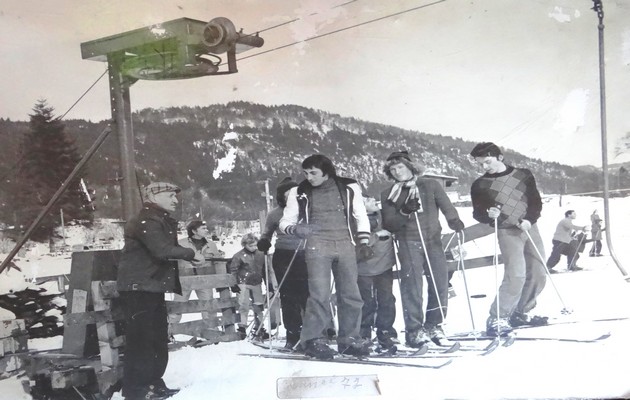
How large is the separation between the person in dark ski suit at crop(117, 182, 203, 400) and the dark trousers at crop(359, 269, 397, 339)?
95 centimetres

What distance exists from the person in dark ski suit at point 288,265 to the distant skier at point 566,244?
1.33 m

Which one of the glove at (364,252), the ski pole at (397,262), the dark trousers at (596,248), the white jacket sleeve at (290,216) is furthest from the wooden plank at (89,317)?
the dark trousers at (596,248)

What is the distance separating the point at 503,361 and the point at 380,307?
684 mm

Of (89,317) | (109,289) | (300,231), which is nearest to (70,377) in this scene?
(89,317)

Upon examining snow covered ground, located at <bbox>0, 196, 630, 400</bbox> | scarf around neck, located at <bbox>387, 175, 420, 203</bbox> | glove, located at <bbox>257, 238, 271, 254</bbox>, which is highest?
scarf around neck, located at <bbox>387, 175, 420, 203</bbox>

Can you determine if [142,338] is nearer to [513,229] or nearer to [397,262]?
[397,262]

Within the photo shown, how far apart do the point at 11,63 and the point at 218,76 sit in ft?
3.22

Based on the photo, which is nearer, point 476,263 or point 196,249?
point 196,249

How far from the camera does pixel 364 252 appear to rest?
3141 millimetres

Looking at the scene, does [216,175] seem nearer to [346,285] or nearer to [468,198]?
[346,285]

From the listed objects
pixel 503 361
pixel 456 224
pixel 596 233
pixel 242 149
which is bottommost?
pixel 503 361

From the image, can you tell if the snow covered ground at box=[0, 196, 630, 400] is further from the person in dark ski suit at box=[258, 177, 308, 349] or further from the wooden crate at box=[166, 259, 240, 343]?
the person in dark ski suit at box=[258, 177, 308, 349]

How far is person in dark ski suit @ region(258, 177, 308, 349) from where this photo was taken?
3131 millimetres

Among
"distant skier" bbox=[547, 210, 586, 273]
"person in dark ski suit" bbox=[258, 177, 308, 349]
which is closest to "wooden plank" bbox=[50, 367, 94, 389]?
"person in dark ski suit" bbox=[258, 177, 308, 349]
